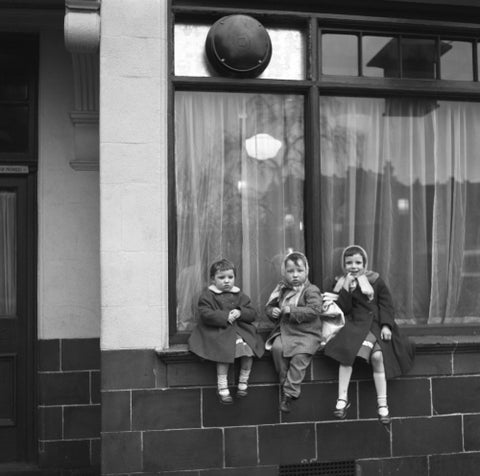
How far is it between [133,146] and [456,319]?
310 cm

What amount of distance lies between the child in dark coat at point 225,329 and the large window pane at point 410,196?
3.14ft

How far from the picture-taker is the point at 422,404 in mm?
5191

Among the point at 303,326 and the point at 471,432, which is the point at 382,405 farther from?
the point at 471,432

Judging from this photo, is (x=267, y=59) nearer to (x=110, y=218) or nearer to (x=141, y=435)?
(x=110, y=218)

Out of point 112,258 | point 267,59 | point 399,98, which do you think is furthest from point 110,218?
point 399,98

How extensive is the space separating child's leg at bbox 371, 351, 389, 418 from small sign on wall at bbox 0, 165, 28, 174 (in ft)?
11.5

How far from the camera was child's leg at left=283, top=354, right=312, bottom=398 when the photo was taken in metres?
4.73

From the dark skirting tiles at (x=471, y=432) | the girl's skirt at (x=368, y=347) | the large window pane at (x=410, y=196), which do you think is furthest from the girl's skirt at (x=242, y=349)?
the dark skirting tiles at (x=471, y=432)

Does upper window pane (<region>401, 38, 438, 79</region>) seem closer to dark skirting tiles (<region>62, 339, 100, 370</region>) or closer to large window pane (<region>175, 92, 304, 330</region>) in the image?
large window pane (<region>175, 92, 304, 330</region>)

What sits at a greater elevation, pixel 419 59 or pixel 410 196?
pixel 419 59

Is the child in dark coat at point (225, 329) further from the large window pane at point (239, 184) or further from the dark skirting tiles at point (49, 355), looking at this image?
the dark skirting tiles at point (49, 355)

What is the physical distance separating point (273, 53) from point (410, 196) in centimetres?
169

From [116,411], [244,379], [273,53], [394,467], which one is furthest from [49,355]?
[273,53]

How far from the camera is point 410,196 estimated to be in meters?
5.61
